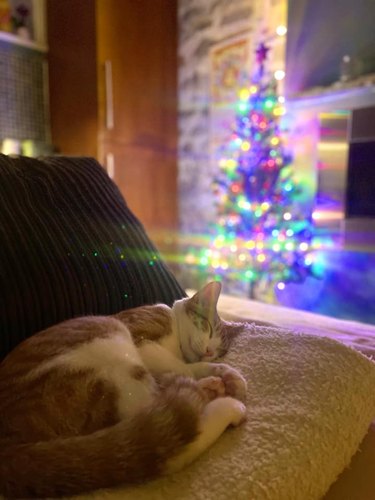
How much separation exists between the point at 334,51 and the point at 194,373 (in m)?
2.45

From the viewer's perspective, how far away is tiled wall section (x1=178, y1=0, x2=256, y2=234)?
3340mm

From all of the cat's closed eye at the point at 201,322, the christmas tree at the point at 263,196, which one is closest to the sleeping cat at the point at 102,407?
the cat's closed eye at the point at 201,322

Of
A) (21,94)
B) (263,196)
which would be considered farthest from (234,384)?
(21,94)

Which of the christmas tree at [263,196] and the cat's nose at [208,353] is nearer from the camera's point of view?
the cat's nose at [208,353]

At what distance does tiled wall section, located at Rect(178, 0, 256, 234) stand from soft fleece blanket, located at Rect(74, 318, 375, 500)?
99.0 inches

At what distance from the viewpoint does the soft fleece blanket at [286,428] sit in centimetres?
57

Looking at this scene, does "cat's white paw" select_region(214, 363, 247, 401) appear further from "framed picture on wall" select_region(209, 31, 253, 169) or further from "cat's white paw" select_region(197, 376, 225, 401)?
"framed picture on wall" select_region(209, 31, 253, 169)

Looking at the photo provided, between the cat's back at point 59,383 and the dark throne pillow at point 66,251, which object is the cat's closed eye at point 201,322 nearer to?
the dark throne pillow at point 66,251

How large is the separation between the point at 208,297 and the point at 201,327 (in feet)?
0.22

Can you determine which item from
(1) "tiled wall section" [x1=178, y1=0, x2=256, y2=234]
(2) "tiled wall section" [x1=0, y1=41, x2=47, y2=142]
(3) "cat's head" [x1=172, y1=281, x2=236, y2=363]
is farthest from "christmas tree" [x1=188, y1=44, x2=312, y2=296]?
(3) "cat's head" [x1=172, y1=281, x2=236, y2=363]

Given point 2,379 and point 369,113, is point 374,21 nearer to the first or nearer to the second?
point 369,113

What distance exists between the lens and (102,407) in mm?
677

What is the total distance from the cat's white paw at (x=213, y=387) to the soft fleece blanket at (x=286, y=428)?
53 mm

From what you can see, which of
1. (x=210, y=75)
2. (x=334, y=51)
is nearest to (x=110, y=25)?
(x=210, y=75)
